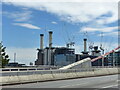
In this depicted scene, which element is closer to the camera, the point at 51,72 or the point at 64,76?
the point at 51,72

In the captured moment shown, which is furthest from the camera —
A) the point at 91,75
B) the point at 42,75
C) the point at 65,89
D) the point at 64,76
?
the point at 91,75

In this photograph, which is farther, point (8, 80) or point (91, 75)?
point (91, 75)

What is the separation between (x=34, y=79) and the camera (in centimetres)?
Answer: 2697

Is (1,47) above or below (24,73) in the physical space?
above

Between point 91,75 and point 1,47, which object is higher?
point 1,47

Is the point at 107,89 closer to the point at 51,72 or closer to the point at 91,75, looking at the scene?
the point at 51,72

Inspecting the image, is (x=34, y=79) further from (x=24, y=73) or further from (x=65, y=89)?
(x=65, y=89)

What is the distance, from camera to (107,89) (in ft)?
58.7

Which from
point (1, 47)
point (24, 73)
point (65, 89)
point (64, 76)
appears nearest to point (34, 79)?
point (24, 73)

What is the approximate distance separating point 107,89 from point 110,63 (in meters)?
181

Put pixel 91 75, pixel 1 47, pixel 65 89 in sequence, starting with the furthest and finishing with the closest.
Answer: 1. pixel 1 47
2. pixel 91 75
3. pixel 65 89

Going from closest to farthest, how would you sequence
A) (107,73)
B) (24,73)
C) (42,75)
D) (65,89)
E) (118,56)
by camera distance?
(65,89) → (24,73) → (42,75) → (107,73) → (118,56)

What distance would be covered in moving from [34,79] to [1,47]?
46.7 m

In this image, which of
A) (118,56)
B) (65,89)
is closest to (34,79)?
(65,89)
